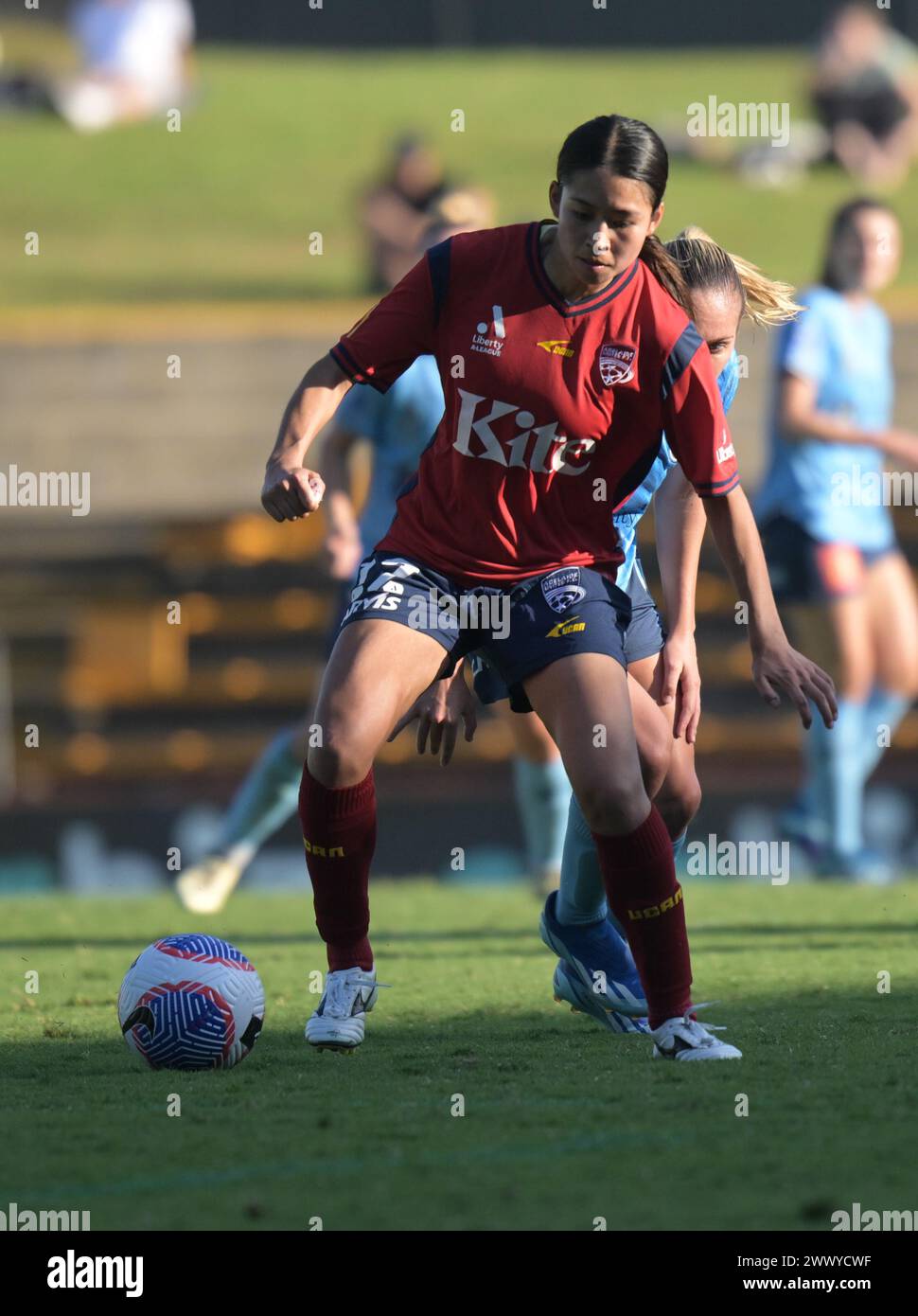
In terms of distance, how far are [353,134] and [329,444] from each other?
19.1 m

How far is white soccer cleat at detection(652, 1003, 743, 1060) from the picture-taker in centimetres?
408

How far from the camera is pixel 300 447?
416 centimetres

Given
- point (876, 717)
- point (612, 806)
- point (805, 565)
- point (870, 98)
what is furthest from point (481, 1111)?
point (870, 98)

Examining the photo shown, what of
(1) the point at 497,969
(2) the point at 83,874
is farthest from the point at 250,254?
(1) the point at 497,969

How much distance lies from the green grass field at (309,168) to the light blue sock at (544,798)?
1373cm

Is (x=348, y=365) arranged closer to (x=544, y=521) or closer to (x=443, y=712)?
(x=544, y=521)

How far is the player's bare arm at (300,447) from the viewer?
402 centimetres

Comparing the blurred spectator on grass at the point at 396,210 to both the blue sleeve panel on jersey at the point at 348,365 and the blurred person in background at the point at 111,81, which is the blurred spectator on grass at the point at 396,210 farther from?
the blue sleeve panel on jersey at the point at 348,365

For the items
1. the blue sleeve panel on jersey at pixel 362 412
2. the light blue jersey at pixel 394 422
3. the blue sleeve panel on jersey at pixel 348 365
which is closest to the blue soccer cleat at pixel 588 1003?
the blue sleeve panel on jersey at pixel 348 365

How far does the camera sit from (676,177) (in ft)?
75.4

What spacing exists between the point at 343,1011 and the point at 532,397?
1370mm

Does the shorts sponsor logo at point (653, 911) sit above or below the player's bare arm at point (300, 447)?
below

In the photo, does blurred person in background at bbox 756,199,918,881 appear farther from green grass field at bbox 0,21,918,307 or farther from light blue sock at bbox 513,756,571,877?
green grass field at bbox 0,21,918,307

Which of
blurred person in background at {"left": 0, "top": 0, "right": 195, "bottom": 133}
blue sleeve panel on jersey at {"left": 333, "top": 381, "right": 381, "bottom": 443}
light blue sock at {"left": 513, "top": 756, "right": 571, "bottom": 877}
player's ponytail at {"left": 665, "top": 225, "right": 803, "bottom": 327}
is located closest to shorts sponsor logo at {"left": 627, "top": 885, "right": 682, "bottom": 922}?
player's ponytail at {"left": 665, "top": 225, "right": 803, "bottom": 327}
